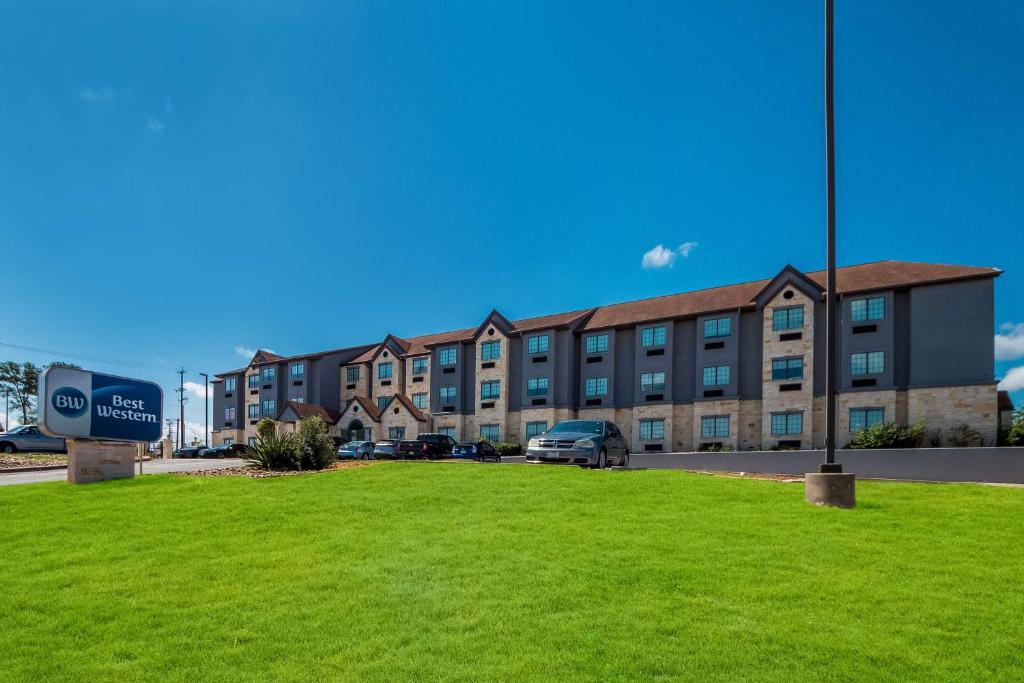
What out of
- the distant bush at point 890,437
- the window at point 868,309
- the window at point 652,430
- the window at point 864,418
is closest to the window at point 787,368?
the window at point 864,418

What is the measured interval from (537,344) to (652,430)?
1136cm

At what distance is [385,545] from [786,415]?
32726 mm

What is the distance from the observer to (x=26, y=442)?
3616cm

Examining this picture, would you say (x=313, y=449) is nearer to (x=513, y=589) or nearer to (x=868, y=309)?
(x=513, y=589)

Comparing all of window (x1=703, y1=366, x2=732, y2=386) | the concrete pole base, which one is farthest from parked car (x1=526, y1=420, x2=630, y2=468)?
window (x1=703, y1=366, x2=732, y2=386)

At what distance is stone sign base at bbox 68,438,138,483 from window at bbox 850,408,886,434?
33.4 metres

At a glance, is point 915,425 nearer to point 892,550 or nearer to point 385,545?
point 892,550

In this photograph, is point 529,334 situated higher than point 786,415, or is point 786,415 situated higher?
point 529,334

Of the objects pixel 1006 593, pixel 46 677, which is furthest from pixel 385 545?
pixel 1006 593

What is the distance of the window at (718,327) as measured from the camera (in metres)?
39.1

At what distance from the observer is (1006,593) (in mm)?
6984

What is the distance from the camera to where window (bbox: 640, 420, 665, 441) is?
40500mm

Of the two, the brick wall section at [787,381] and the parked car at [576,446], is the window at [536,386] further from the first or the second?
the parked car at [576,446]

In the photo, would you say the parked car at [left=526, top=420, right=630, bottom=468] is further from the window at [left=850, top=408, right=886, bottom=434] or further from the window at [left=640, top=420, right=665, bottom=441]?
the window at [left=640, top=420, right=665, bottom=441]
